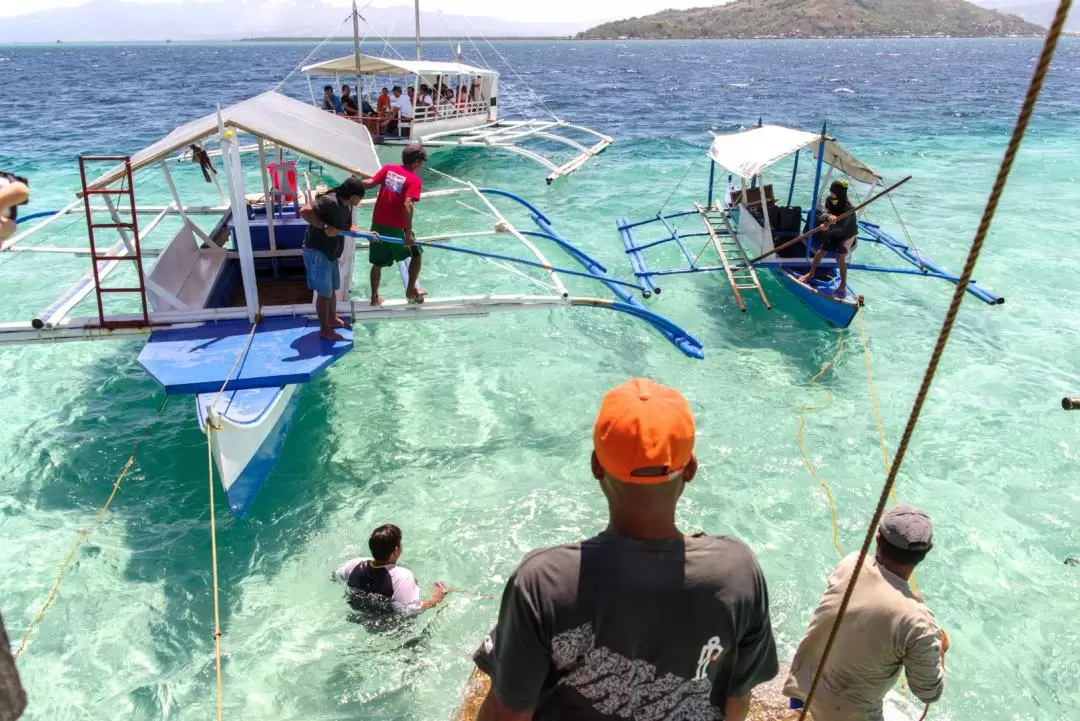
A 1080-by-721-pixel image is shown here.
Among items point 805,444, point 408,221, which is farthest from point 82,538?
point 805,444

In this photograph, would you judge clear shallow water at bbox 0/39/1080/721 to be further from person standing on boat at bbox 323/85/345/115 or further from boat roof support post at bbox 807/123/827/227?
person standing on boat at bbox 323/85/345/115

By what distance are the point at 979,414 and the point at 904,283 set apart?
5.70 metres

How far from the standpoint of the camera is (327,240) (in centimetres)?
728

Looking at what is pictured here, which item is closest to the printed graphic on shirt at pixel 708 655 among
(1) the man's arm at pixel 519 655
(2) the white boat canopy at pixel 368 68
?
(1) the man's arm at pixel 519 655

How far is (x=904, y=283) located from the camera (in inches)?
571

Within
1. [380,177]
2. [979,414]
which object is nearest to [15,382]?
[380,177]

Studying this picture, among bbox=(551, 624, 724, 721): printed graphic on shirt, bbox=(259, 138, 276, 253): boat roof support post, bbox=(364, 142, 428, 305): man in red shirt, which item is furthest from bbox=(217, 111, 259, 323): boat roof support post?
bbox=(551, 624, 724, 721): printed graphic on shirt

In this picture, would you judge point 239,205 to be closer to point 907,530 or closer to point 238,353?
point 238,353

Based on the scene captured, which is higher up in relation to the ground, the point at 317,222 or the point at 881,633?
the point at 317,222

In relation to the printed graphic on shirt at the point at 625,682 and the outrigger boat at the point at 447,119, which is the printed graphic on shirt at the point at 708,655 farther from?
the outrigger boat at the point at 447,119

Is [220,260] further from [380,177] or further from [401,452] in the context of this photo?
[401,452]

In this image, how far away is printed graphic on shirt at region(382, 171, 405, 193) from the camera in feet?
25.8

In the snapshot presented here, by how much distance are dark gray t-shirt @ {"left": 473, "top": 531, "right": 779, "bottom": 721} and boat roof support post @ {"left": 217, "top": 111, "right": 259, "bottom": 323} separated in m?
5.84

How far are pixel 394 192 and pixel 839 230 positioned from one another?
6767 mm
